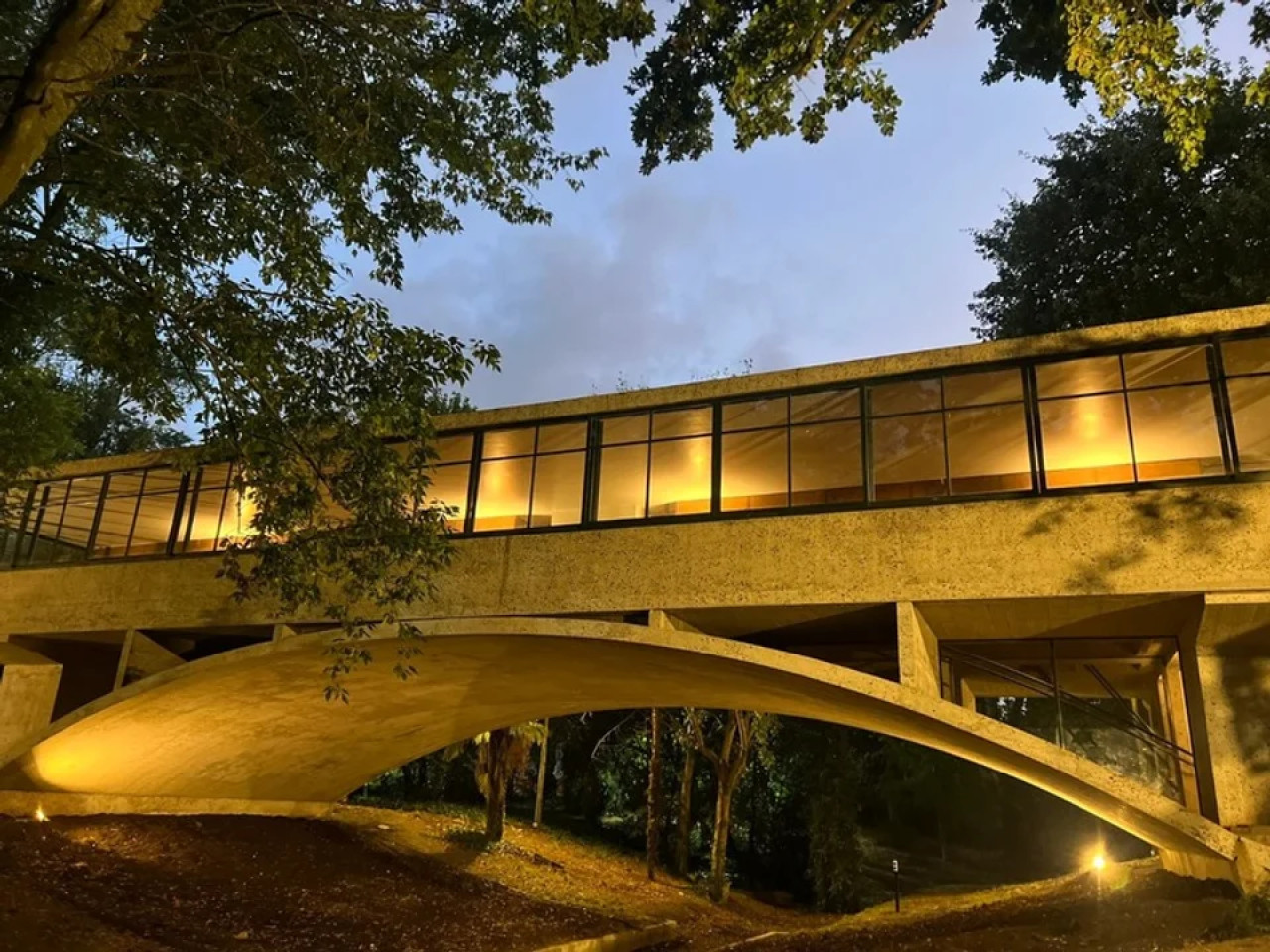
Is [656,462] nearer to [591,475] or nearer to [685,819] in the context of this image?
[591,475]

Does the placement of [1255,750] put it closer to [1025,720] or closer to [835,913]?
[835,913]

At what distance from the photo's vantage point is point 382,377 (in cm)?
935

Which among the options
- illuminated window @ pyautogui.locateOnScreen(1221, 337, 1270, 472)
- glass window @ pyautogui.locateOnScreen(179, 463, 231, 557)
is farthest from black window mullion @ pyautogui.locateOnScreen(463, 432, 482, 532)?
illuminated window @ pyautogui.locateOnScreen(1221, 337, 1270, 472)

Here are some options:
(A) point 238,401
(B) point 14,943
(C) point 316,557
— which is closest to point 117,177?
(A) point 238,401

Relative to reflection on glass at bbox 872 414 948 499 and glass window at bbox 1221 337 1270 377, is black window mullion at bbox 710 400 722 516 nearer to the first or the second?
reflection on glass at bbox 872 414 948 499

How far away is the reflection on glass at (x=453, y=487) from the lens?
15555 mm

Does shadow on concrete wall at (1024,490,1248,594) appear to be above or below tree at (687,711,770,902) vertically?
above

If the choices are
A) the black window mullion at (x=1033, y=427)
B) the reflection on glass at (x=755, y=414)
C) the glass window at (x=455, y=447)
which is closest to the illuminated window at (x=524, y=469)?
the glass window at (x=455, y=447)

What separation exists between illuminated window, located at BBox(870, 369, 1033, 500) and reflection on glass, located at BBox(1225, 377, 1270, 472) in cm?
246

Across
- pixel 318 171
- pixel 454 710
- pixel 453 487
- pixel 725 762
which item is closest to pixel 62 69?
pixel 318 171

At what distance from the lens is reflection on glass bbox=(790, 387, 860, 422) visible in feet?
42.3

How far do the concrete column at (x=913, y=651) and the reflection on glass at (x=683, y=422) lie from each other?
12.7 ft

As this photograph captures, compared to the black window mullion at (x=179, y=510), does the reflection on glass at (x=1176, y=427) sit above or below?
above

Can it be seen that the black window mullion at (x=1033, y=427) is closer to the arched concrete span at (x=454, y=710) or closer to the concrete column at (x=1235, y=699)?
the concrete column at (x=1235, y=699)
